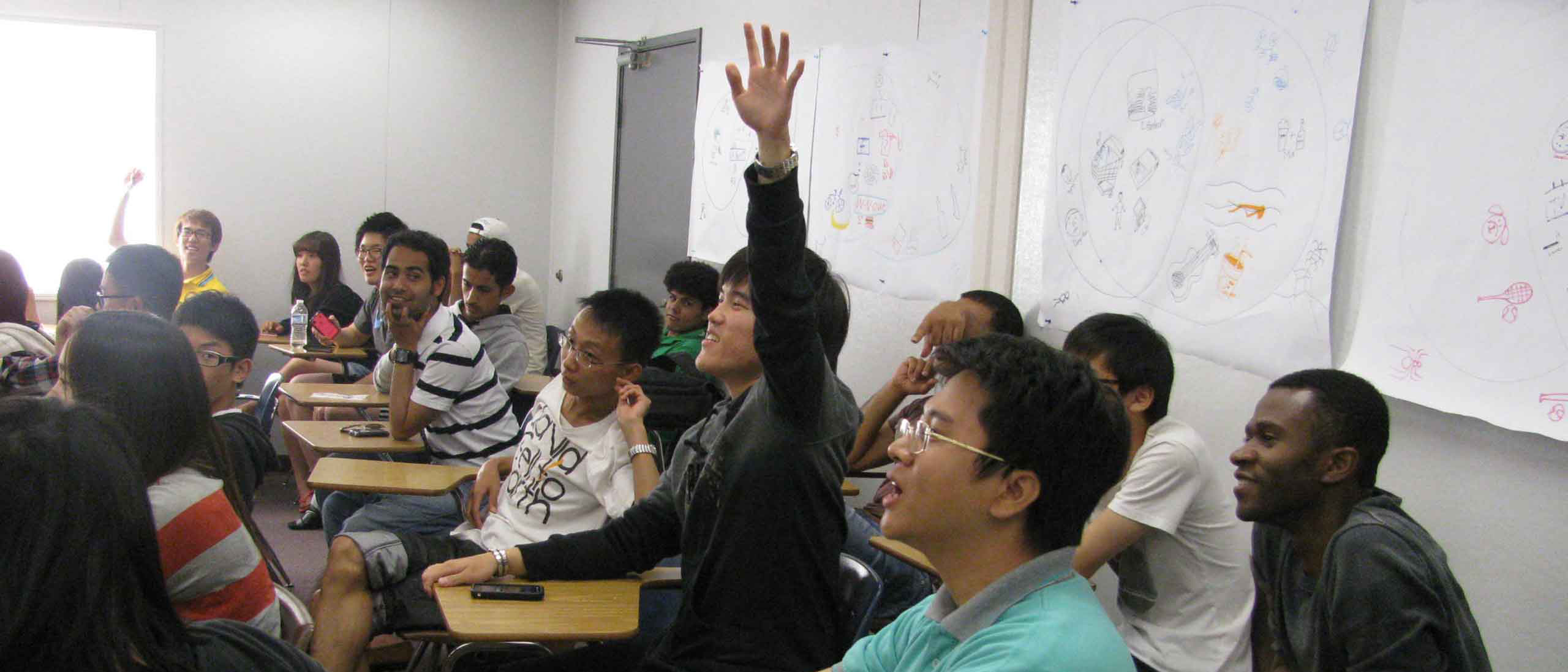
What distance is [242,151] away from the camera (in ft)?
22.4

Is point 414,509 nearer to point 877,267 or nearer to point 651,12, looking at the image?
point 877,267

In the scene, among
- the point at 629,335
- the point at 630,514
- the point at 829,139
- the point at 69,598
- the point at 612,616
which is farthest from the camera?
the point at 829,139

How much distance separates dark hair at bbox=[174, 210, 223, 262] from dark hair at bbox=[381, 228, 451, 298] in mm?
2860

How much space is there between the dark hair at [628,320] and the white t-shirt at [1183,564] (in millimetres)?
1124

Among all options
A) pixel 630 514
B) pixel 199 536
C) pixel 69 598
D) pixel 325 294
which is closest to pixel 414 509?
pixel 630 514

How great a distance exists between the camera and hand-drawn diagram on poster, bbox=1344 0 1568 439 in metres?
1.96

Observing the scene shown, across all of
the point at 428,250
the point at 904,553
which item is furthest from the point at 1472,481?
the point at 428,250

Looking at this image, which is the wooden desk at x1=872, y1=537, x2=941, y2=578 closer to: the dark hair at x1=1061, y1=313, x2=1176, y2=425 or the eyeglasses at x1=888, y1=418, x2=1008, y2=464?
the dark hair at x1=1061, y1=313, x2=1176, y2=425

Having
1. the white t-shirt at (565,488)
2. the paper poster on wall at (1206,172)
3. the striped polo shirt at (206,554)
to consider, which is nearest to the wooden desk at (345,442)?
the white t-shirt at (565,488)

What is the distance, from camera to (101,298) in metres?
3.50

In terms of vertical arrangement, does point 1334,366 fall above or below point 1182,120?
below

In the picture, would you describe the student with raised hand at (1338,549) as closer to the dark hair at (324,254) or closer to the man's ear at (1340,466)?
the man's ear at (1340,466)

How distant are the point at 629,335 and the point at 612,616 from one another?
0.87 m

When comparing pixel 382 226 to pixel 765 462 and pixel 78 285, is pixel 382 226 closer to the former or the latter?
pixel 78 285
